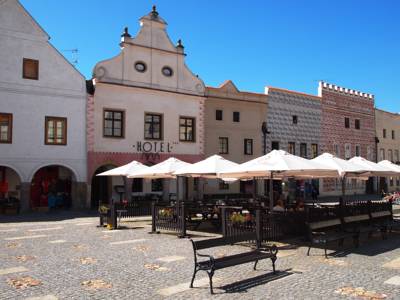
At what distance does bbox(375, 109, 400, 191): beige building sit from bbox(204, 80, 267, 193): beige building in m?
17.6

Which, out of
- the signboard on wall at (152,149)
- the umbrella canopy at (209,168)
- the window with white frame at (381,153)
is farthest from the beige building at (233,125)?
the window with white frame at (381,153)

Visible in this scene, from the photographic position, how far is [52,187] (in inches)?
973

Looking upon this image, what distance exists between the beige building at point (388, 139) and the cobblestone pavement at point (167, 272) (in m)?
34.2

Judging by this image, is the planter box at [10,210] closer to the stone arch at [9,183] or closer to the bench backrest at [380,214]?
the stone arch at [9,183]

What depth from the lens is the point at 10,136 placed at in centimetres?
2186

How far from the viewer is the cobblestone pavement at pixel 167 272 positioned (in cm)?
681

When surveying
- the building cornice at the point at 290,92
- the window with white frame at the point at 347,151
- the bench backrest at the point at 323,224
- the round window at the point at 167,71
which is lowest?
the bench backrest at the point at 323,224

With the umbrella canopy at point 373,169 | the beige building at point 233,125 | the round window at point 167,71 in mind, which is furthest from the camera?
the beige building at point 233,125

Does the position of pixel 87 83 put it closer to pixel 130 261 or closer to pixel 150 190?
pixel 150 190

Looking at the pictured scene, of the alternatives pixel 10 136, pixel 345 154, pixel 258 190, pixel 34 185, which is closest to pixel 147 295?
pixel 10 136

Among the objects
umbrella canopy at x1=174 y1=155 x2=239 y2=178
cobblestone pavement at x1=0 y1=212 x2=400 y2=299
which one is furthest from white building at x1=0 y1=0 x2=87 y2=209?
umbrella canopy at x1=174 y1=155 x2=239 y2=178

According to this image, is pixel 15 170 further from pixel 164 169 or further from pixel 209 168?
pixel 209 168

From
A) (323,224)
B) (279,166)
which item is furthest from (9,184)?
(323,224)

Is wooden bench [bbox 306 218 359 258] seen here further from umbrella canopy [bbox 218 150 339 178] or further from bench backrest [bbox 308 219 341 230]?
umbrella canopy [bbox 218 150 339 178]
